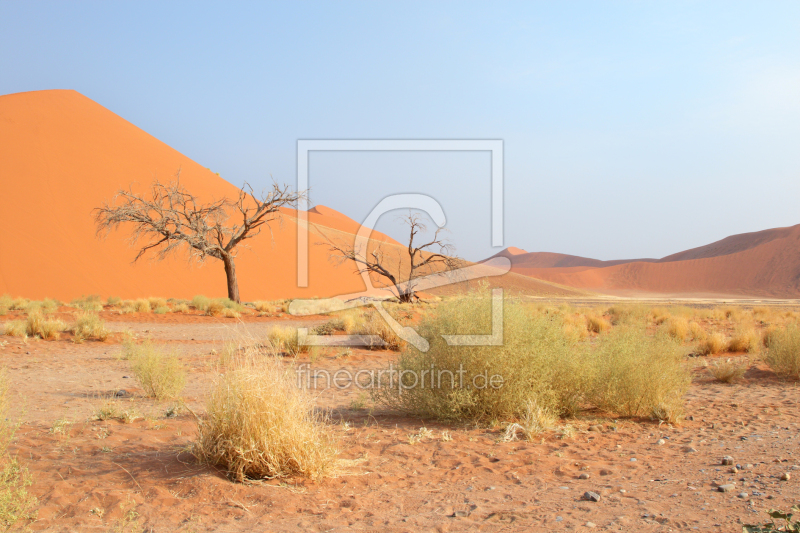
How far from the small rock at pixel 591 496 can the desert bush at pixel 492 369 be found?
75.4 inches

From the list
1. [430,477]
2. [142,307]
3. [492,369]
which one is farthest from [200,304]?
[430,477]

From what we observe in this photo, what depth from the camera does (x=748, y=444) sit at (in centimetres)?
526

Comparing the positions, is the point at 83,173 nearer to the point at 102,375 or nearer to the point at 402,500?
the point at 102,375

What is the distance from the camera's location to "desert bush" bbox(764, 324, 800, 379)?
9.02m

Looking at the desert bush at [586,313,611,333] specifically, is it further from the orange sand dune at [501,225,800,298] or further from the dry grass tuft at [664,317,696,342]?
the orange sand dune at [501,225,800,298]

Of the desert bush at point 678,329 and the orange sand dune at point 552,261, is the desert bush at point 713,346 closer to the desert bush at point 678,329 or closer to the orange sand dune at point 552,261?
the desert bush at point 678,329

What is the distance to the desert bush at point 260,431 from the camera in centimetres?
416

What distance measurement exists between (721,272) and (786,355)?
81128mm

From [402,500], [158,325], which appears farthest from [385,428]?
[158,325]

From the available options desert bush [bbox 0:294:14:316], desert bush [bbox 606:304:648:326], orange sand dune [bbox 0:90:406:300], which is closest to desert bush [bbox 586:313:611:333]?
desert bush [bbox 606:304:648:326]

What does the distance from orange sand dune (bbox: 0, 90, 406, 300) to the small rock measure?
20.0 meters

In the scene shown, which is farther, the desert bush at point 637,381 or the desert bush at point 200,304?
the desert bush at point 200,304

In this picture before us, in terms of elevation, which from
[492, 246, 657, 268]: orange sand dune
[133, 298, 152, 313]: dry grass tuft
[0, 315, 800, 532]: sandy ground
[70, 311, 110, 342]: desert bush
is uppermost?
[492, 246, 657, 268]: orange sand dune

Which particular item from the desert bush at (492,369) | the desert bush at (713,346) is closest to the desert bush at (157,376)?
the desert bush at (492,369)
